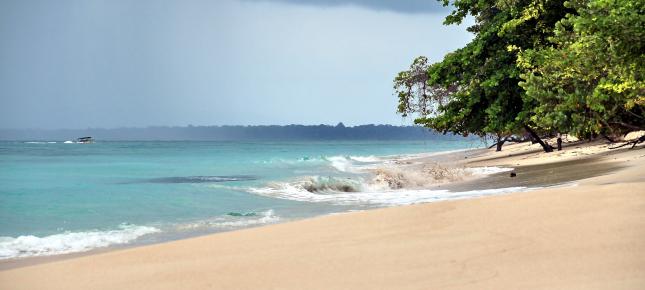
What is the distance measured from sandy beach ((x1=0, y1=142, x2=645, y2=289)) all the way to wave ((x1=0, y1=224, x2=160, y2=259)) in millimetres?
4428

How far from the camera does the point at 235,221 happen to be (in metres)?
16.2

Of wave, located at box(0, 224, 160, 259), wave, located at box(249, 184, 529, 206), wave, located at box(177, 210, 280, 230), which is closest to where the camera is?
wave, located at box(0, 224, 160, 259)

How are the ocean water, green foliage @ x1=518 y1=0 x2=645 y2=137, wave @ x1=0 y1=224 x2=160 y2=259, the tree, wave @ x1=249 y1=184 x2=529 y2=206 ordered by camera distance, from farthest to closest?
the tree < wave @ x1=249 y1=184 x2=529 y2=206 < the ocean water < wave @ x1=0 y1=224 x2=160 y2=259 < green foliage @ x1=518 y1=0 x2=645 y2=137

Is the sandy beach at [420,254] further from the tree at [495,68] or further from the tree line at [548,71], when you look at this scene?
the tree at [495,68]

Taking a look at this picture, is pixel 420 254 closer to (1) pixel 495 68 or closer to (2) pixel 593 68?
(2) pixel 593 68

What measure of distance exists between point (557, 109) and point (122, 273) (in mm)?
15089

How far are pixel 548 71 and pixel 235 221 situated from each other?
1014 centimetres

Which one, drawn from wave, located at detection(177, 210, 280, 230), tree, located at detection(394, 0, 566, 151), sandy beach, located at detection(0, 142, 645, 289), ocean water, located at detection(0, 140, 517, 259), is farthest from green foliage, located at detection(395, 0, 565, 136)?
sandy beach, located at detection(0, 142, 645, 289)

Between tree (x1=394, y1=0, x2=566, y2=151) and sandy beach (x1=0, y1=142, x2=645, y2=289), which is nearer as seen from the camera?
sandy beach (x1=0, y1=142, x2=645, y2=289)

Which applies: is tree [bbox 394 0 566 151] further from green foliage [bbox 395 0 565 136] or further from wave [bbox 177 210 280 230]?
wave [bbox 177 210 280 230]

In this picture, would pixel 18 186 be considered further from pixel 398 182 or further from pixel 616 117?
pixel 616 117

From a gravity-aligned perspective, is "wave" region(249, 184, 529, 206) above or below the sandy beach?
below

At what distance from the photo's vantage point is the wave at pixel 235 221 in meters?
15.2

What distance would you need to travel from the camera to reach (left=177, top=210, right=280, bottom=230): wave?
1519cm
